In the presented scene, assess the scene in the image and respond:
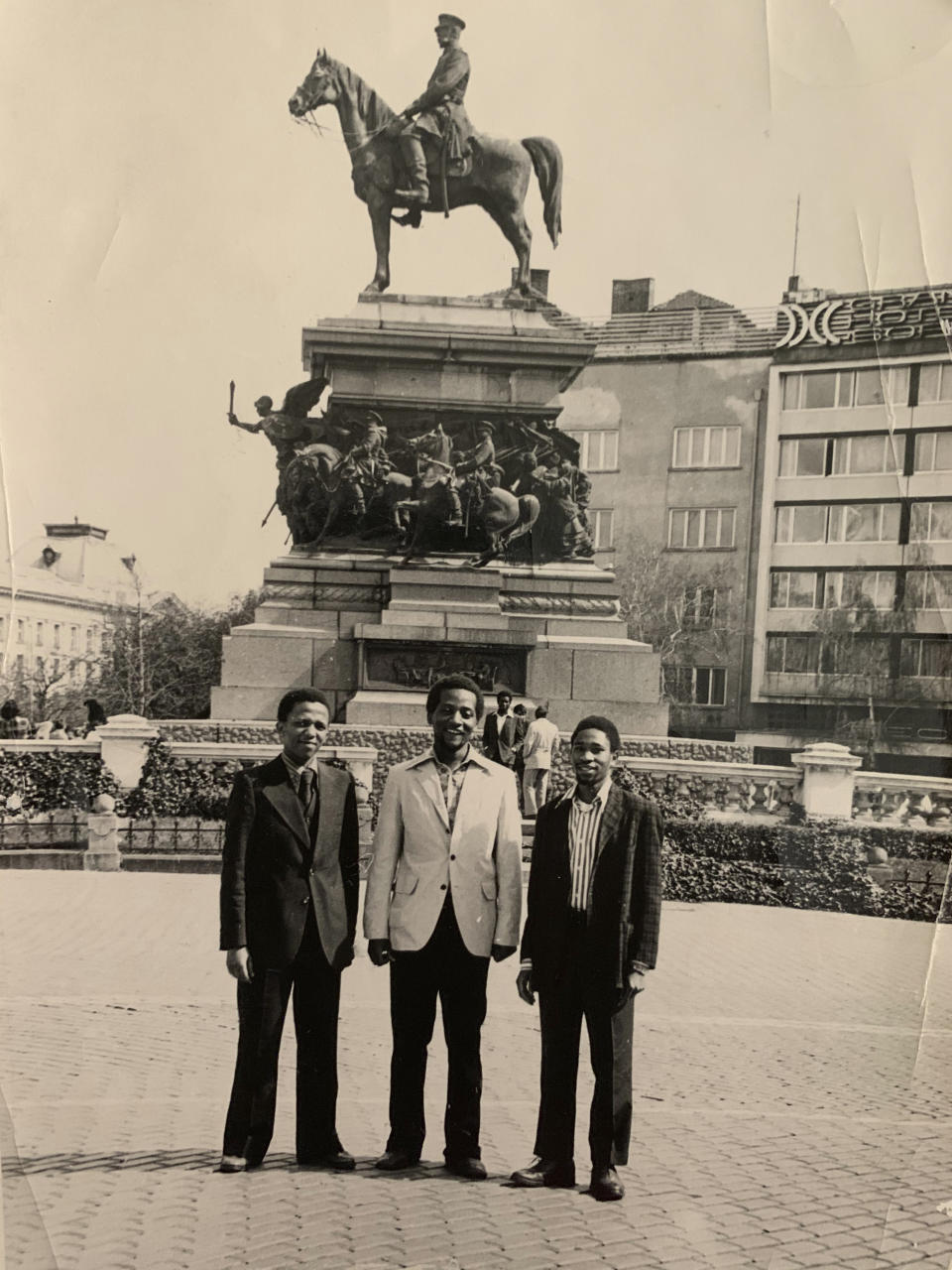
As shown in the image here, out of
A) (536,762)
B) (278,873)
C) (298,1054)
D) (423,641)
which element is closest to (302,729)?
(278,873)

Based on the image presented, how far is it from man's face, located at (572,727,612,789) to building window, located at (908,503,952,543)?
7.17ft

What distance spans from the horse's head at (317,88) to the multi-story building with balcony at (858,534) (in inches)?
77.3

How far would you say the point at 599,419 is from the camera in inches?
260

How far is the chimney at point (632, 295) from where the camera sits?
5324mm

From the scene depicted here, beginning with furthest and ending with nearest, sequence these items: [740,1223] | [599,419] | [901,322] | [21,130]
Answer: [599,419] → [901,322] → [21,130] → [740,1223]

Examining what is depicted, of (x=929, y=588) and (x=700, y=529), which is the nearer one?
(x=929, y=588)

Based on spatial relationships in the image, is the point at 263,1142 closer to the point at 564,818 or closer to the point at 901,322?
the point at 564,818

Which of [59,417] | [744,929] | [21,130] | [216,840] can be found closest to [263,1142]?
[216,840]

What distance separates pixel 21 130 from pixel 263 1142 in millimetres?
3488

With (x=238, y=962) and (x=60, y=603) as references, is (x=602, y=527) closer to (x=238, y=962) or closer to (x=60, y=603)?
(x=60, y=603)

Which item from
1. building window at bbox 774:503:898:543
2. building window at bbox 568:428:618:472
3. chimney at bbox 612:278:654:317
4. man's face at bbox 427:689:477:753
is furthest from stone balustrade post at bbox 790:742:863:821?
man's face at bbox 427:689:477:753

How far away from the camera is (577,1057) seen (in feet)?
12.7

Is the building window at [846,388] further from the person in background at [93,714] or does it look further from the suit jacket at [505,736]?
the person in background at [93,714]

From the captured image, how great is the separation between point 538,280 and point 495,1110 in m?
3.15
